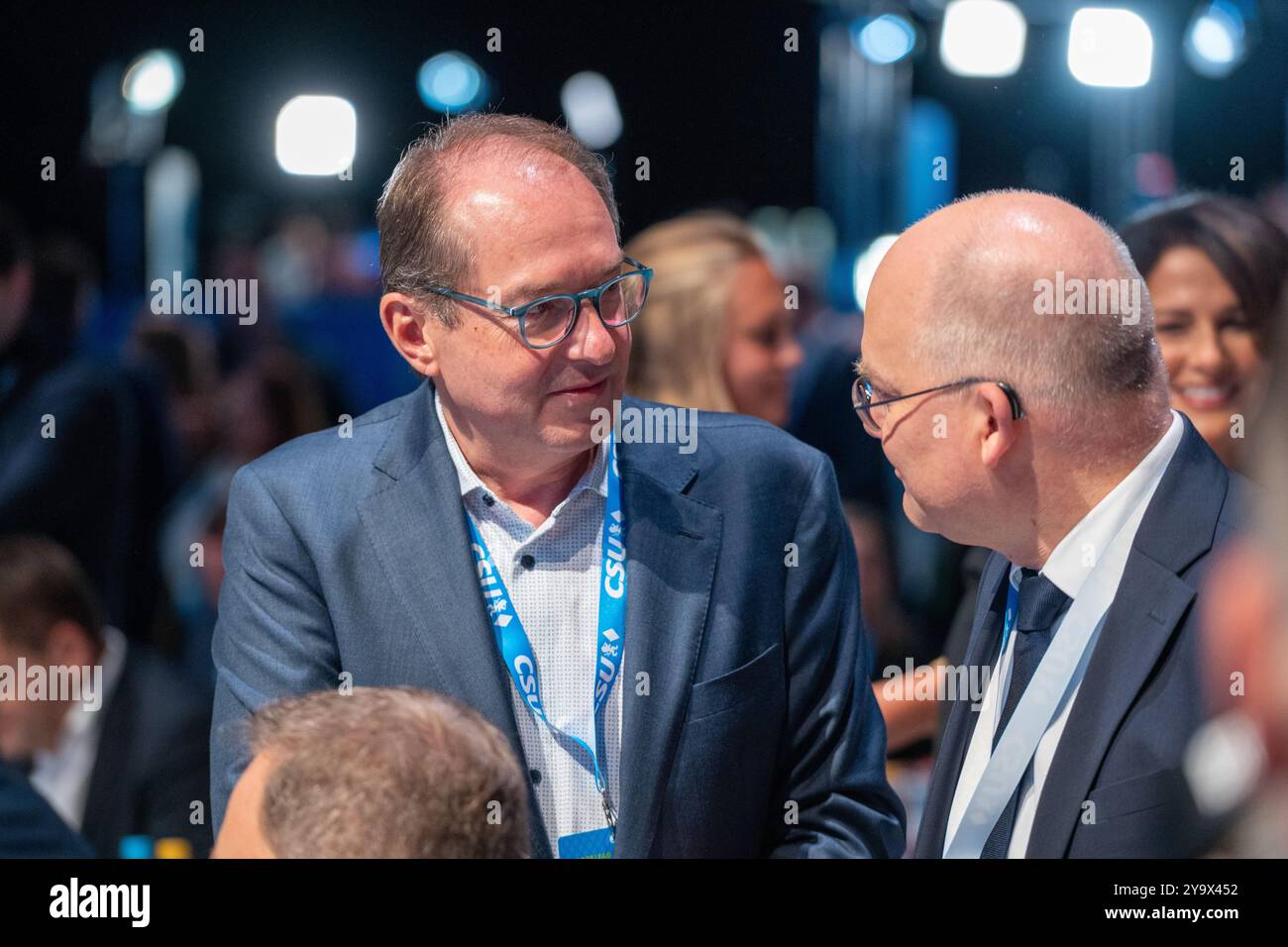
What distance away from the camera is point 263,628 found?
215cm

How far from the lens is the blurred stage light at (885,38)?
4.62 m

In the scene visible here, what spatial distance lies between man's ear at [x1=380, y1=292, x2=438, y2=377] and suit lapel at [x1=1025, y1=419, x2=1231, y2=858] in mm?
1145

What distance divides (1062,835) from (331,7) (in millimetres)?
3036

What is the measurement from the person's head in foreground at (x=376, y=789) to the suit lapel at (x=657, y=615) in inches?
17.3

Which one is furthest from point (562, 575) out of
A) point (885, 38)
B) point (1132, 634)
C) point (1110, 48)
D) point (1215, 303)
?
point (885, 38)

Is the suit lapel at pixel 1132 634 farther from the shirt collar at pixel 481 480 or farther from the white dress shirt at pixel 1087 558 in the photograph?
the shirt collar at pixel 481 480

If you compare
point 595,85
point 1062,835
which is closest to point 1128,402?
point 1062,835

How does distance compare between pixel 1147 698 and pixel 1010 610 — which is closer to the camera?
pixel 1147 698

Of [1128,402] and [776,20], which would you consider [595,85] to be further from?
[1128,402]

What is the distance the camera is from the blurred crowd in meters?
3.08

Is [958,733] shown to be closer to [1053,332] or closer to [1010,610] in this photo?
[1010,610]

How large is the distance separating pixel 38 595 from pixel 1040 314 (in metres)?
2.76
